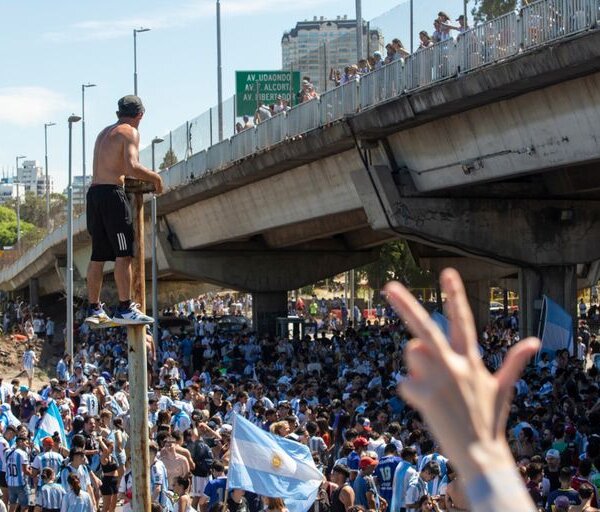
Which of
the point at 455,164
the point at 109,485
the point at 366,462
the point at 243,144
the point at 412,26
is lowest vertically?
the point at 109,485

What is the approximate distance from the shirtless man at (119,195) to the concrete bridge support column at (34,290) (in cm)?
6830

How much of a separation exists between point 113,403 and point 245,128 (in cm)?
1487

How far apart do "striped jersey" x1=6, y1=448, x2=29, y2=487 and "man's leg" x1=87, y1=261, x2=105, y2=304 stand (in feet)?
27.2

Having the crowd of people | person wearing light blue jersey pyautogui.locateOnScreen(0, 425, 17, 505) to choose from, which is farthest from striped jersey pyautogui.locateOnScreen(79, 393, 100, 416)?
person wearing light blue jersey pyautogui.locateOnScreen(0, 425, 17, 505)

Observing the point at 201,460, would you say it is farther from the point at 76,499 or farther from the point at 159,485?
the point at 159,485

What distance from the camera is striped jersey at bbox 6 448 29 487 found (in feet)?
56.9

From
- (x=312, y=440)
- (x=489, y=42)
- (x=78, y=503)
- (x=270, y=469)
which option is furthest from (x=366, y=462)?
(x=489, y=42)

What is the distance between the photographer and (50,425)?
1947cm

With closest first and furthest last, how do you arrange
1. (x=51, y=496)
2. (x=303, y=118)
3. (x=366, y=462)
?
(x=366, y=462) < (x=51, y=496) < (x=303, y=118)

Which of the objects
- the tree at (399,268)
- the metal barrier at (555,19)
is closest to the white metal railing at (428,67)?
the metal barrier at (555,19)

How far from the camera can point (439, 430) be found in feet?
7.73

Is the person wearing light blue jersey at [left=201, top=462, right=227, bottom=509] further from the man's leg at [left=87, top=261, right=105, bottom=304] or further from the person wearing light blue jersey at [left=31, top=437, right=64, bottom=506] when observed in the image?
the man's leg at [left=87, top=261, right=105, bottom=304]

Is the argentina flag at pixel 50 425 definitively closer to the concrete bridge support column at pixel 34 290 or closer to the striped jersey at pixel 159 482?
the striped jersey at pixel 159 482

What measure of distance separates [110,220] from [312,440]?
7935 millimetres
